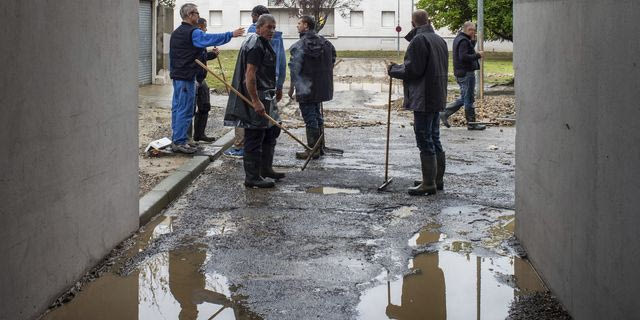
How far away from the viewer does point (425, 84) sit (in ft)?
31.1

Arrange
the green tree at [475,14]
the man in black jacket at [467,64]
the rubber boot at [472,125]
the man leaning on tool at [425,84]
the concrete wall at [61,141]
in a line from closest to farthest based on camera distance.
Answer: the concrete wall at [61,141] < the man leaning on tool at [425,84] < the man in black jacket at [467,64] < the rubber boot at [472,125] < the green tree at [475,14]

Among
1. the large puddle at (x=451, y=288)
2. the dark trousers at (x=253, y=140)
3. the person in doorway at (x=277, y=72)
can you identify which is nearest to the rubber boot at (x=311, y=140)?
the person in doorway at (x=277, y=72)

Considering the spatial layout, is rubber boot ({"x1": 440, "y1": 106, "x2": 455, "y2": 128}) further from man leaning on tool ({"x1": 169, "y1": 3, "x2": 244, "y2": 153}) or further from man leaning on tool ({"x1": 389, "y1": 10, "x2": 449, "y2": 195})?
man leaning on tool ({"x1": 389, "y1": 10, "x2": 449, "y2": 195})

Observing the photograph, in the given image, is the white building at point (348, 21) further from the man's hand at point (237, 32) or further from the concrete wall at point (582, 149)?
the concrete wall at point (582, 149)

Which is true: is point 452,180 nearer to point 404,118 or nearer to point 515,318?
point 515,318

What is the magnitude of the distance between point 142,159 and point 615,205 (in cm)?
801

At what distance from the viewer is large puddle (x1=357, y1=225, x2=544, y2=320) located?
220 inches

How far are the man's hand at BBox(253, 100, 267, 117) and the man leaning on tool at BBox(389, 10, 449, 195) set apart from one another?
142 cm

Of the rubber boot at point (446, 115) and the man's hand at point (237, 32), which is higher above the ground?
the man's hand at point (237, 32)

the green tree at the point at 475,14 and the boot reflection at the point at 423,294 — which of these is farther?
the green tree at the point at 475,14

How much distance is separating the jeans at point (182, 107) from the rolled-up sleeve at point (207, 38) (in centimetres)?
58

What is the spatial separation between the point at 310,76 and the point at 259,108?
114 inches

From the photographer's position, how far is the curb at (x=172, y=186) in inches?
330

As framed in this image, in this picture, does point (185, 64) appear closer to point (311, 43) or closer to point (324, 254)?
point (311, 43)
